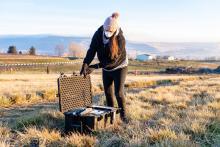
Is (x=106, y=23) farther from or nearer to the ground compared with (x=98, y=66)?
farther from the ground

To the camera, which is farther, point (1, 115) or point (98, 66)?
point (1, 115)

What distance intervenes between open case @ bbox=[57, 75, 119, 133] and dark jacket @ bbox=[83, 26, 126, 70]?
0.44 m

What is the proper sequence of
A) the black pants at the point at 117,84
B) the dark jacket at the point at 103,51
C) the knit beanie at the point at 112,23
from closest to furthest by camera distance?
the knit beanie at the point at 112,23
the dark jacket at the point at 103,51
the black pants at the point at 117,84

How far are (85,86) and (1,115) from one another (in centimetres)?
367

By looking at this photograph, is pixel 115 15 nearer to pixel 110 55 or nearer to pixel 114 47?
pixel 114 47

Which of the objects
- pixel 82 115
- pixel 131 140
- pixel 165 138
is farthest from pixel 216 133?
pixel 82 115

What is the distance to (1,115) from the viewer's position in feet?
39.8

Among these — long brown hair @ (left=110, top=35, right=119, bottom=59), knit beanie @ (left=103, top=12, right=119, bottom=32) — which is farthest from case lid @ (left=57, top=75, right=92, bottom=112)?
knit beanie @ (left=103, top=12, right=119, bottom=32)

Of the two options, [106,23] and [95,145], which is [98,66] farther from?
[95,145]

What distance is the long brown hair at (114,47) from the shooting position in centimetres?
905

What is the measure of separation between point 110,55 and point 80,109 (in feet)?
4.00

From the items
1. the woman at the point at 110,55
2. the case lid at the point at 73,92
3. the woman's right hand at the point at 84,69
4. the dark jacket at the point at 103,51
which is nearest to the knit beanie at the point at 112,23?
the woman at the point at 110,55

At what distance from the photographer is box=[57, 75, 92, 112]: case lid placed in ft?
28.4

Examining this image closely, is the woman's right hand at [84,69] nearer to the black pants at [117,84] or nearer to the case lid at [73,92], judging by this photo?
the case lid at [73,92]
